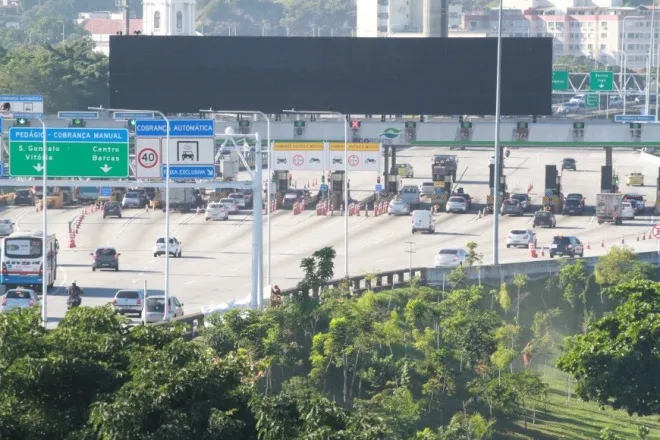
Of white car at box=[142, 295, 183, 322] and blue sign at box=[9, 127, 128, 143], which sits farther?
blue sign at box=[9, 127, 128, 143]

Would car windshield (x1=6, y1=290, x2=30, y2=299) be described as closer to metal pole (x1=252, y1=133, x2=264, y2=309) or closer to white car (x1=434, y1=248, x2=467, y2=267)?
metal pole (x1=252, y1=133, x2=264, y2=309)

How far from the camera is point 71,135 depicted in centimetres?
5747

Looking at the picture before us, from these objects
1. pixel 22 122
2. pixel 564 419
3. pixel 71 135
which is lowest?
pixel 564 419

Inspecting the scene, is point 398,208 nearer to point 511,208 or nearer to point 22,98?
point 511,208

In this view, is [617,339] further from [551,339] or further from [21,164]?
[21,164]

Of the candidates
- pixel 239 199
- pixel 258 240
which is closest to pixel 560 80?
pixel 239 199

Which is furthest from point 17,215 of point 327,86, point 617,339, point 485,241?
point 617,339

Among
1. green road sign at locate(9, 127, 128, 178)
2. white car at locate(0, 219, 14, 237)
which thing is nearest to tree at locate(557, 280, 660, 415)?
green road sign at locate(9, 127, 128, 178)

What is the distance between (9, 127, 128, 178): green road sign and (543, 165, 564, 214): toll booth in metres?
38.5

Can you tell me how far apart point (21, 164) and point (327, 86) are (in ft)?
122

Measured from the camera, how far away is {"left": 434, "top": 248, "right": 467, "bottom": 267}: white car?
→ 228 feet

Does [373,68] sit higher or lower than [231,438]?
higher

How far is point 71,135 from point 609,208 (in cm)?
3855

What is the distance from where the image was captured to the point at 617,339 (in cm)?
4778
